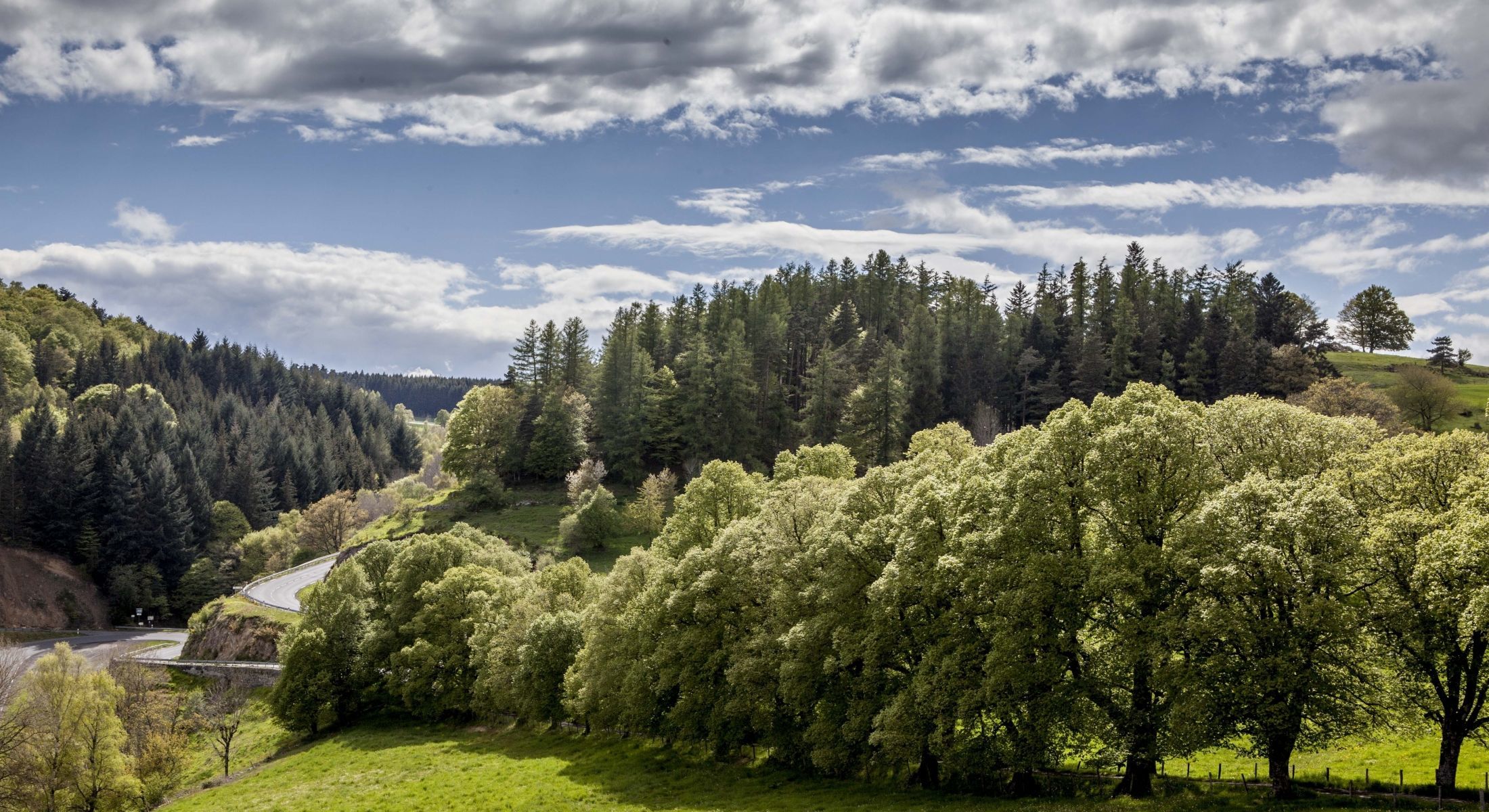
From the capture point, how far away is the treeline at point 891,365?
350 ft

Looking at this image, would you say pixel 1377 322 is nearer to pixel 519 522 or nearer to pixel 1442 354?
pixel 1442 354

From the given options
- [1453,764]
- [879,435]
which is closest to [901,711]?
[1453,764]

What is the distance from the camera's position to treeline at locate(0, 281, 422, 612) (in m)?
124

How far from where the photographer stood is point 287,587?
313ft

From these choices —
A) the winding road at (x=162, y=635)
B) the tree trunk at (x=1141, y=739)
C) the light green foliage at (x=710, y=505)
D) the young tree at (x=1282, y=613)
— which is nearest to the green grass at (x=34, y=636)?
the winding road at (x=162, y=635)

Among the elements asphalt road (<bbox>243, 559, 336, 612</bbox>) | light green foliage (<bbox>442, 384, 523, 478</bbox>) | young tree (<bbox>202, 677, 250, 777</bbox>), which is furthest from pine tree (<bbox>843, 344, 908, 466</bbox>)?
young tree (<bbox>202, 677, 250, 777</bbox>)

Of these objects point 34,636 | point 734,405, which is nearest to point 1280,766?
point 734,405

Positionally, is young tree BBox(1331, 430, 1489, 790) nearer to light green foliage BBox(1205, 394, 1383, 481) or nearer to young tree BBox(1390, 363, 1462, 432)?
light green foliage BBox(1205, 394, 1383, 481)

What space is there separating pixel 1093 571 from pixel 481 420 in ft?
340

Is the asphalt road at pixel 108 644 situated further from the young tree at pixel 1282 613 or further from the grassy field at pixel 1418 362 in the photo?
the grassy field at pixel 1418 362

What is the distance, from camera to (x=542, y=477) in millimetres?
119062

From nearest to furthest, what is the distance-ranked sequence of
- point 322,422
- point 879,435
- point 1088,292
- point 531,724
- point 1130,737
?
1. point 1130,737
2. point 531,724
3. point 879,435
4. point 1088,292
5. point 322,422

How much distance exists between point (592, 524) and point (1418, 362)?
386 feet

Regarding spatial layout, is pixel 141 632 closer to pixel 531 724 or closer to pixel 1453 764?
pixel 531 724
